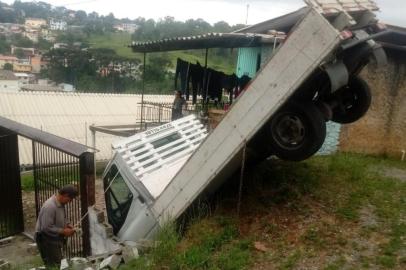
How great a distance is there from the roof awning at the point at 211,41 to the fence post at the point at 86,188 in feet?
14.1

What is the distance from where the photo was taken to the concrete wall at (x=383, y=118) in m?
10.2

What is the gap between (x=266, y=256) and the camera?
4605 millimetres

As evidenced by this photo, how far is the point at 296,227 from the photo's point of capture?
16.6 ft

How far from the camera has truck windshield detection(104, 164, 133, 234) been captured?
20.1 feet

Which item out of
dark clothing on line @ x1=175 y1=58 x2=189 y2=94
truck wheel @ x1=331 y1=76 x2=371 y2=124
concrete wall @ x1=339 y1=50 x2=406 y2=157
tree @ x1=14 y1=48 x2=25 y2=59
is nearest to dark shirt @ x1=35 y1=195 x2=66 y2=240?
truck wheel @ x1=331 y1=76 x2=371 y2=124

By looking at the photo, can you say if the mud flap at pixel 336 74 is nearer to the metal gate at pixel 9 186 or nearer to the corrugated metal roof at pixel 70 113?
the metal gate at pixel 9 186

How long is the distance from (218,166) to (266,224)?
964 millimetres

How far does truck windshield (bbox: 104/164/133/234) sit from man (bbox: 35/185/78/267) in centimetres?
71

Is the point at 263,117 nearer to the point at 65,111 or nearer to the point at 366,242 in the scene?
the point at 366,242

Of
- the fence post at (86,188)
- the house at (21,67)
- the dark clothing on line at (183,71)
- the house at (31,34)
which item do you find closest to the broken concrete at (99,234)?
the fence post at (86,188)

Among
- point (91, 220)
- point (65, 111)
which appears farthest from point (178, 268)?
point (65, 111)

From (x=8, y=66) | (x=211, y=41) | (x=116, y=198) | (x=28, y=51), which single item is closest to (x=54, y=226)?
(x=116, y=198)

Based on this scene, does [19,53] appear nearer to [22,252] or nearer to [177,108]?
[177,108]

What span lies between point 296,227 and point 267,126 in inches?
50.0
